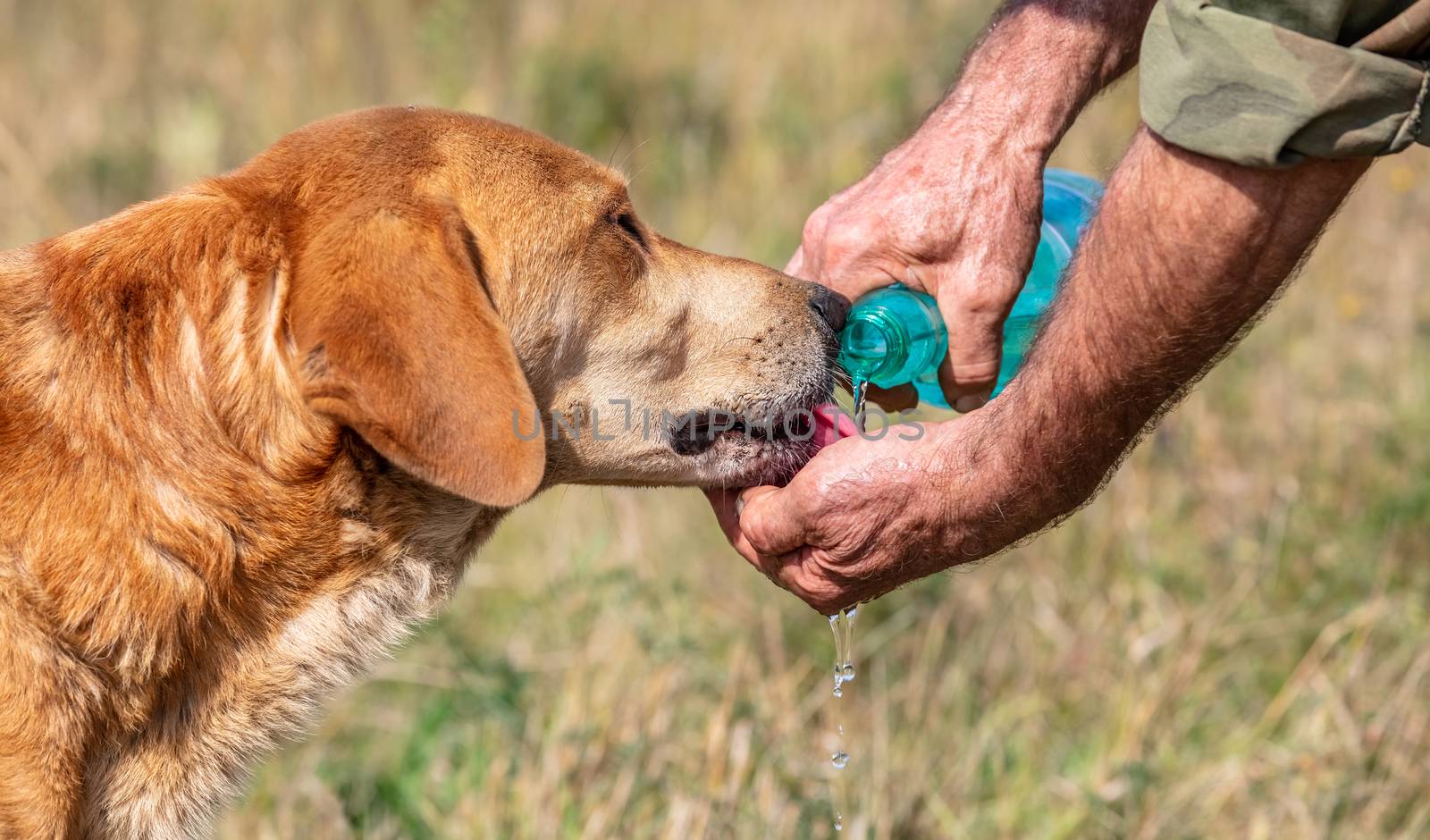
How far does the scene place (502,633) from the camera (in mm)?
4434

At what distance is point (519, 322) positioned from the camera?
2510mm

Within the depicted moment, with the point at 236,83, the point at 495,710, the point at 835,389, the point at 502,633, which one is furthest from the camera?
the point at 236,83

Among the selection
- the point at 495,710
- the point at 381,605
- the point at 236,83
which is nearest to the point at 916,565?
the point at 381,605

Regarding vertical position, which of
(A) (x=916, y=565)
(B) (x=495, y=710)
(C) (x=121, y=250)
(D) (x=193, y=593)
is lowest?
(B) (x=495, y=710)

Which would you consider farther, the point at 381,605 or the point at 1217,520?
the point at 1217,520

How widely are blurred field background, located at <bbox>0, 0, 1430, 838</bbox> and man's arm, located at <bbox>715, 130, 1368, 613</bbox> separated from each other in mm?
809

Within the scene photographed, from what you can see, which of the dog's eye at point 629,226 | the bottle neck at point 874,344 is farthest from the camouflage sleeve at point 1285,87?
the dog's eye at point 629,226

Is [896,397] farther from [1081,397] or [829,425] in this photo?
[1081,397]

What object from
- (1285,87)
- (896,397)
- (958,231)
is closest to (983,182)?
(958,231)

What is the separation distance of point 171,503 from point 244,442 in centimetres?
15

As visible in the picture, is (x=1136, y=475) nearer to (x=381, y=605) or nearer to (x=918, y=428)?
(x=918, y=428)

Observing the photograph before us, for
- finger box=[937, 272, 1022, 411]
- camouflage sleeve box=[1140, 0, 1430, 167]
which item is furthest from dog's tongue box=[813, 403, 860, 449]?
camouflage sleeve box=[1140, 0, 1430, 167]

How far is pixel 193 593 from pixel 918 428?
1325 mm

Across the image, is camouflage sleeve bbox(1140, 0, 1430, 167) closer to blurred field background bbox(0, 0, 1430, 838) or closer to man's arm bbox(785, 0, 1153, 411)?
man's arm bbox(785, 0, 1153, 411)
